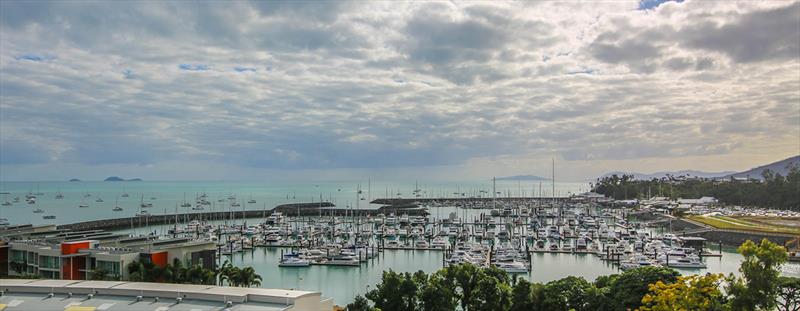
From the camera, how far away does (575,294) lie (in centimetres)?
1820

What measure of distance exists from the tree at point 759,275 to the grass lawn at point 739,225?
42.0m

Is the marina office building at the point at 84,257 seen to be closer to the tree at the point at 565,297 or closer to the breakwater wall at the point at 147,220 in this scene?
the tree at the point at 565,297

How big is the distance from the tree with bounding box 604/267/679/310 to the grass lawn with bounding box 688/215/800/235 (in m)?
36.4

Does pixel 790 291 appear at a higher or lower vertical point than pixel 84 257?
lower

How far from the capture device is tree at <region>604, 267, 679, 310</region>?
17.7 m

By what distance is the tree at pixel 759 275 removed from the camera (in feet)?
38.0

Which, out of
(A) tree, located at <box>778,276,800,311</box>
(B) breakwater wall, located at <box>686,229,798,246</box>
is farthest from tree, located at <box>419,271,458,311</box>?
(B) breakwater wall, located at <box>686,229,798,246</box>

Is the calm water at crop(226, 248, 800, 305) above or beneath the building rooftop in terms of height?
beneath

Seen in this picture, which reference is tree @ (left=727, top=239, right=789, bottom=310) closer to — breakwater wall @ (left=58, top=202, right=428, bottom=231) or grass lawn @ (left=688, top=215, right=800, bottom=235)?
grass lawn @ (left=688, top=215, right=800, bottom=235)

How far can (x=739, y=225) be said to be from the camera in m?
53.2

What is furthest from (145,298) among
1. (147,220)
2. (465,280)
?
(147,220)

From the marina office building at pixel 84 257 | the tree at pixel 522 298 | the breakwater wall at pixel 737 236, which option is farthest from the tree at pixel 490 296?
the breakwater wall at pixel 737 236

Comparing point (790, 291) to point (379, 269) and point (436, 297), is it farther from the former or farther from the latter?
point (379, 269)

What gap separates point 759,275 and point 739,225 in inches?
1895
